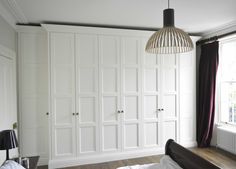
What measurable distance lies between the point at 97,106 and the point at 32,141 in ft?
4.40

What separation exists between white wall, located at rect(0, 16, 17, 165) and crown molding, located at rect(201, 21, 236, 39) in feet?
12.5

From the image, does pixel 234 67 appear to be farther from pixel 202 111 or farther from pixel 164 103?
pixel 164 103

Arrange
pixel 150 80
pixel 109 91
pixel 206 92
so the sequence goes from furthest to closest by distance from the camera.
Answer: pixel 206 92 < pixel 150 80 < pixel 109 91

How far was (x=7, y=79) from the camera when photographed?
262 centimetres

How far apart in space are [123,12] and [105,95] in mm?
1474

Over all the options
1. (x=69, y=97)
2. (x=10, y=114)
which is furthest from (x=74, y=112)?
(x=10, y=114)

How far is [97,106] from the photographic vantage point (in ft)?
10.6

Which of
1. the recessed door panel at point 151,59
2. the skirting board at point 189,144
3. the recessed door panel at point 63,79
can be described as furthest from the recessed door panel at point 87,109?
the skirting board at point 189,144

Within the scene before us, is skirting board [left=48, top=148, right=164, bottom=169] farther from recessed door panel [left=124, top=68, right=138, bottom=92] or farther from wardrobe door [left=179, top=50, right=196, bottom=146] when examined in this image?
recessed door panel [left=124, top=68, right=138, bottom=92]

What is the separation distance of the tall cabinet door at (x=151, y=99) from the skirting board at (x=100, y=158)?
0.15m

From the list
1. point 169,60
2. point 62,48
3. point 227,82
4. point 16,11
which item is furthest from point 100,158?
point 227,82

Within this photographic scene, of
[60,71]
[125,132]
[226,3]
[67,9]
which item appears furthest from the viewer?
[125,132]

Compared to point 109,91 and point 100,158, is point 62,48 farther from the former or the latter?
point 100,158

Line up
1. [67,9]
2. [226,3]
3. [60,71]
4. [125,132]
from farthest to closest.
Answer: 1. [125,132]
2. [60,71]
3. [67,9]
4. [226,3]
